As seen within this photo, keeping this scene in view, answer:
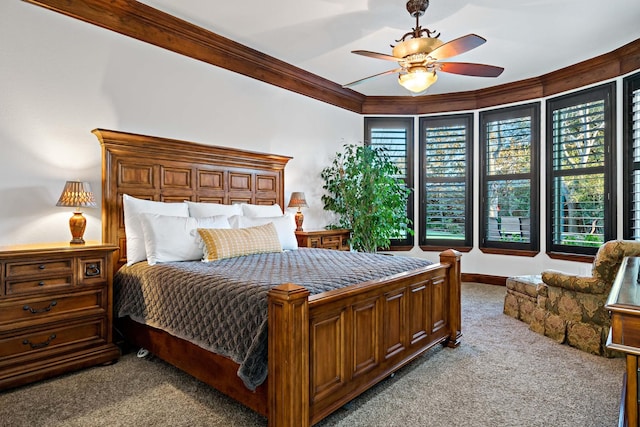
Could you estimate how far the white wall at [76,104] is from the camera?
275 centimetres

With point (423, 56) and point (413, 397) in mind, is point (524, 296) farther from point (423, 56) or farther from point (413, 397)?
point (423, 56)

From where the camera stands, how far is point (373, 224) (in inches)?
200

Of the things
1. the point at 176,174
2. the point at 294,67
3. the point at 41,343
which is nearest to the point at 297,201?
the point at 176,174

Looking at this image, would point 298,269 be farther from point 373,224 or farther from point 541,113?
point 541,113

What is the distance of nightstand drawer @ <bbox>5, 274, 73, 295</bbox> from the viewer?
2.36m

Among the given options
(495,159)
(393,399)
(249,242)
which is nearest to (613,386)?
(393,399)

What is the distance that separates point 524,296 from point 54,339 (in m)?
4.04

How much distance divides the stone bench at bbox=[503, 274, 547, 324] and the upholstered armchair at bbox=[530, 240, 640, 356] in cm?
16

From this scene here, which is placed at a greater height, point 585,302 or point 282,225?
point 282,225

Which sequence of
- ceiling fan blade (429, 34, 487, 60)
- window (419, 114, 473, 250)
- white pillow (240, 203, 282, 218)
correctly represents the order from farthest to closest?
window (419, 114, 473, 250) → white pillow (240, 203, 282, 218) → ceiling fan blade (429, 34, 487, 60)

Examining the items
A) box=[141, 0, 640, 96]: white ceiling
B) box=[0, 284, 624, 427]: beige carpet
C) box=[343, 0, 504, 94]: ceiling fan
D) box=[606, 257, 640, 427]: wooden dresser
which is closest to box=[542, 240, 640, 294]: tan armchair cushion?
box=[0, 284, 624, 427]: beige carpet

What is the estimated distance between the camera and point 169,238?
2.88m

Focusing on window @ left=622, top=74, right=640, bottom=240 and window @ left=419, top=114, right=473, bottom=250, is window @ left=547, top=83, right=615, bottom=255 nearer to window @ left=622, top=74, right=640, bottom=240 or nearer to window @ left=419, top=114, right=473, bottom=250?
window @ left=622, top=74, right=640, bottom=240

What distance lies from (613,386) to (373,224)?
3090 mm
